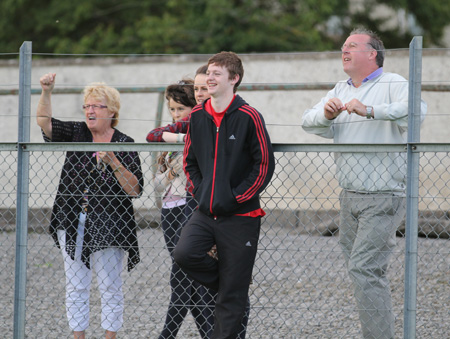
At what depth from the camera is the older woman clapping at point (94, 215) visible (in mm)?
4102

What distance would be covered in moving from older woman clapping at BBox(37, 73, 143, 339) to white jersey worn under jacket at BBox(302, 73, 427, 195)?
1.18m

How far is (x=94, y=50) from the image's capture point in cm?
1442

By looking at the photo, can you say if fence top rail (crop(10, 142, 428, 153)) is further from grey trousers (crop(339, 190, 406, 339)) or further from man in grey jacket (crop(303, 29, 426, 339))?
grey trousers (crop(339, 190, 406, 339))

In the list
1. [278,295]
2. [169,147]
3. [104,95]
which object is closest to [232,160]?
[169,147]

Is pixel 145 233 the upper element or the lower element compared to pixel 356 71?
lower

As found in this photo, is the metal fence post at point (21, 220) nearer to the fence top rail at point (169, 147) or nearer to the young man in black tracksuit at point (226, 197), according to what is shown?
the fence top rail at point (169, 147)

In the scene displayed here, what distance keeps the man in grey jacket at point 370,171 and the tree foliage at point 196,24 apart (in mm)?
9389

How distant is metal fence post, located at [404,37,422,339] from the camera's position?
360 centimetres

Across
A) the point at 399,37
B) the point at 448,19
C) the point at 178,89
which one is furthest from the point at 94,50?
the point at 178,89

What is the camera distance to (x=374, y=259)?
383cm

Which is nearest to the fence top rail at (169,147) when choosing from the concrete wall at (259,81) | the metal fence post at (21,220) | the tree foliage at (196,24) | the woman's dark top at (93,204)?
the metal fence post at (21,220)

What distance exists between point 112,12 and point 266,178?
13.6m

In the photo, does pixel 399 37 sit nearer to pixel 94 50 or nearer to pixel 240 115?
pixel 94 50

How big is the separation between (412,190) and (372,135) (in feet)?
1.46
